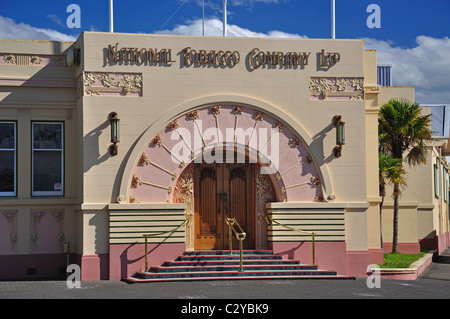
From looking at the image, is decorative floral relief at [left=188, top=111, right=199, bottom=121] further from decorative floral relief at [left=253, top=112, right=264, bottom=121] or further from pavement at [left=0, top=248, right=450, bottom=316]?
pavement at [left=0, top=248, right=450, bottom=316]

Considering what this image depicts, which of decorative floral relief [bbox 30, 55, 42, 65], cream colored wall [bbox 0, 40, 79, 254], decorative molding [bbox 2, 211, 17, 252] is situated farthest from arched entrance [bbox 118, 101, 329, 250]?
decorative floral relief [bbox 30, 55, 42, 65]

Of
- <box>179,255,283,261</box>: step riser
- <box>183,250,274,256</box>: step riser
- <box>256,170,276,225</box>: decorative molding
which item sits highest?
<box>256,170,276,225</box>: decorative molding

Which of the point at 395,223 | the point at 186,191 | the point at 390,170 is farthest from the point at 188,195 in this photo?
the point at 395,223

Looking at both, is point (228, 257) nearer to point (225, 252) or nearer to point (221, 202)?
point (225, 252)

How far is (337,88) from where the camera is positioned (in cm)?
2095

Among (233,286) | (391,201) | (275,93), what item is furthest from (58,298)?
(391,201)

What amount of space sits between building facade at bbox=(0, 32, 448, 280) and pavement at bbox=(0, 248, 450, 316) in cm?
186

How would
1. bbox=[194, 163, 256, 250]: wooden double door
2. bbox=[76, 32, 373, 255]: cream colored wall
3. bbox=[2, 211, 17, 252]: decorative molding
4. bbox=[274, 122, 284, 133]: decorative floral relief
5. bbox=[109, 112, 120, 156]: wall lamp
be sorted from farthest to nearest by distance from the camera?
bbox=[194, 163, 256, 250]: wooden double door, bbox=[274, 122, 284, 133]: decorative floral relief, bbox=[2, 211, 17, 252]: decorative molding, bbox=[76, 32, 373, 255]: cream colored wall, bbox=[109, 112, 120, 156]: wall lamp

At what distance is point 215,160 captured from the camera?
20906mm

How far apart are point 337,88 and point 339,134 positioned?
4.54 feet

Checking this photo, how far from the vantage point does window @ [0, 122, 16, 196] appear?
20812mm

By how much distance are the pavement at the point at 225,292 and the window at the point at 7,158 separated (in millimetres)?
2936

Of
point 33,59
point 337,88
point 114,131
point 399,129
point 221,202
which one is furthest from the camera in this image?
point 399,129

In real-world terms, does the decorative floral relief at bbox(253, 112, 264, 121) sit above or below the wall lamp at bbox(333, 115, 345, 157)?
above
